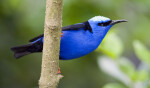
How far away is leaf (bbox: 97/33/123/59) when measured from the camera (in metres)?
2.96

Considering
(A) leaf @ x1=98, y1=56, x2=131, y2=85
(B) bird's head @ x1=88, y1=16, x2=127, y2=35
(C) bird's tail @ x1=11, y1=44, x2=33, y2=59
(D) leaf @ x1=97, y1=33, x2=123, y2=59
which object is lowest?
(A) leaf @ x1=98, y1=56, x2=131, y2=85

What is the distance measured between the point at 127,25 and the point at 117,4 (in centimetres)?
58

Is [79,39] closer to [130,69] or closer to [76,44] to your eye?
[76,44]

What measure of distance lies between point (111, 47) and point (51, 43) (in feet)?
3.20

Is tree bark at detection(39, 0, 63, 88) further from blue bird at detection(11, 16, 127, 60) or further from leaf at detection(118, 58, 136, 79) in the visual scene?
leaf at detection(118, 58, 136, 79)

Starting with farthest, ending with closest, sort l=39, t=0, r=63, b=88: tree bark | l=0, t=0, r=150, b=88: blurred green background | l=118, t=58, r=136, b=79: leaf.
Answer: l=0, t=0, r=150, b=88: blurred green background, l=118, t=58, r=136, b=79: leaf, l=39, t=0, r=63, b=88: tree bark

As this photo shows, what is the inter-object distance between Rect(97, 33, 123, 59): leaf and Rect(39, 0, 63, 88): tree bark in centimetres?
81

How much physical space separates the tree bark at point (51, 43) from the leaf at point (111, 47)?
811 mm

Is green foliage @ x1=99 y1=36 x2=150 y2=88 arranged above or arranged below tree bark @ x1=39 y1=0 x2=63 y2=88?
below

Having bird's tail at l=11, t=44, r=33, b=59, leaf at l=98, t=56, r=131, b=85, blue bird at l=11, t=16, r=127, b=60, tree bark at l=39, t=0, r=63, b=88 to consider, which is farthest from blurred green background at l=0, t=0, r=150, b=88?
tree bark at l=39, t=0, r=63, b=88

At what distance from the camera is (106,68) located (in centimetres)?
306

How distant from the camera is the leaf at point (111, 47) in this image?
9.70 feet

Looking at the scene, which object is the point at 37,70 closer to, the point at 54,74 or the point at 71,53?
the point at 71,53

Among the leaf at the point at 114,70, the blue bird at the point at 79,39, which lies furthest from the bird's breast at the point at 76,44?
the leaf at the point at 114,70
